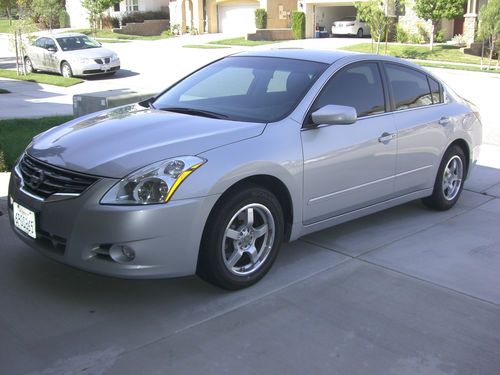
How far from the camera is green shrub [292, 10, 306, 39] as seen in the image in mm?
38875

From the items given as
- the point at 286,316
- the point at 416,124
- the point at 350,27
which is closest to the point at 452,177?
the point at 416,124

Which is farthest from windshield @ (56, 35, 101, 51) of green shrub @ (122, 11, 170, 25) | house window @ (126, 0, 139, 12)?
Answer: house window @ (126, 0, 139, 12)

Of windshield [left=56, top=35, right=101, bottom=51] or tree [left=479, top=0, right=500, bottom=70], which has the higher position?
tree [left=479, top=0, right=500, bottom=70]

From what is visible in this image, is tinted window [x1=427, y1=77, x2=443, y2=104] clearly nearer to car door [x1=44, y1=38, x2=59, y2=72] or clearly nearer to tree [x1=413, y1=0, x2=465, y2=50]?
car door [x1=44, y1=38, x2=59, y2=72]

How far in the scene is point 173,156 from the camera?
3.92 m

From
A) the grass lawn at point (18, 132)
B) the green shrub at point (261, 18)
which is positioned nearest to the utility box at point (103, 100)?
the grass lawn at point (18, 132)

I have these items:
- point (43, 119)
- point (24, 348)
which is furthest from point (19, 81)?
point (24, 348)

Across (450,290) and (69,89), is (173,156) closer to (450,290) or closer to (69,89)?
(450,290)

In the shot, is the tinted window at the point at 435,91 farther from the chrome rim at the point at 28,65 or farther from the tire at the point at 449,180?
the chrome rim at the point at 28,65

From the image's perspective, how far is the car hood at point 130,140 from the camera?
3.90 meters

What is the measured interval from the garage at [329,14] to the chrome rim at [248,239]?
3858cm

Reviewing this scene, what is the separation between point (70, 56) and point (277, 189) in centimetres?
1754

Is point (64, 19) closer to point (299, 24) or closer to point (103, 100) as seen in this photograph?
point (299, 24)

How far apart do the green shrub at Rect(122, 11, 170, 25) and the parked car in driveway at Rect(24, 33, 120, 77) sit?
2556 cm
